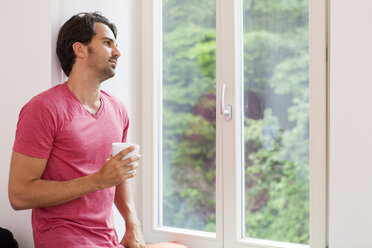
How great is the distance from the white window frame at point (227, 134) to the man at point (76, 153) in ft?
1.22

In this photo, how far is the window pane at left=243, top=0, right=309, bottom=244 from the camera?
175cm

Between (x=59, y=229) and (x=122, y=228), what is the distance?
0.60m

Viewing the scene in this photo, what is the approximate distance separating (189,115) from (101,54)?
616 millimetres

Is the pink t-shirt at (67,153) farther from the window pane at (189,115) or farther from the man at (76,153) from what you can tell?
the window pane at (189,115)

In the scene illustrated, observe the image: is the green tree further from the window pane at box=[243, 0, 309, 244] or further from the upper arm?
the upper arm

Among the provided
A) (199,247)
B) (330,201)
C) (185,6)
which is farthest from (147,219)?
(185,6)

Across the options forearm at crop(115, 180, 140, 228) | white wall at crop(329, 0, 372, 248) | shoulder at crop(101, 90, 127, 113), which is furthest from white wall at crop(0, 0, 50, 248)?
white wall at crop(329, 0, 372, 248)

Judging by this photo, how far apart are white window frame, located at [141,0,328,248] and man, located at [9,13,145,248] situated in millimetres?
371

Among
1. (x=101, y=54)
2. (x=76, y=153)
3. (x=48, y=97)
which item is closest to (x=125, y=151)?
(x=76, y=153)

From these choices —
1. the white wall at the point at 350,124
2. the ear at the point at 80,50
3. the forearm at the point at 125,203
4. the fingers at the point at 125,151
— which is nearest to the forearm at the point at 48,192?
the fingers at the point at 125,151

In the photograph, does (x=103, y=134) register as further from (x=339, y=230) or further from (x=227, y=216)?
(x=339, y=230)

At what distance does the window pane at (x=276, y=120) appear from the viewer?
1.75m

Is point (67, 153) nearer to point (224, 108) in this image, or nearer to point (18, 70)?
point (18, 70)

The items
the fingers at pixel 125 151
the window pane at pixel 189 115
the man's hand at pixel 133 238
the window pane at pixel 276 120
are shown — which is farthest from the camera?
the window pane at pixel 189 115
